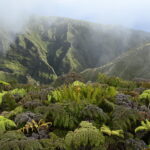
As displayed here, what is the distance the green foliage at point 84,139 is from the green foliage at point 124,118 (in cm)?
92

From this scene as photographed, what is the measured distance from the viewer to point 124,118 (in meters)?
6.50

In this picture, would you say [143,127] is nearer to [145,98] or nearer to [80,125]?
[80,125]

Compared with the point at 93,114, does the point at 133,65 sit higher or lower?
lower

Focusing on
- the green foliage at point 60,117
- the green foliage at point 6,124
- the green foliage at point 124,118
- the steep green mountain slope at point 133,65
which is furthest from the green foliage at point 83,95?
the steep green mountain slope at point 133,65

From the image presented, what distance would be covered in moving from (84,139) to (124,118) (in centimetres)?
153

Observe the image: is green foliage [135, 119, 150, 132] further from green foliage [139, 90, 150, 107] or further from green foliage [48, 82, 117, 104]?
green foliage [139, 90, 150, 107]

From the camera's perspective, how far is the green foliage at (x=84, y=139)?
5.45 metres

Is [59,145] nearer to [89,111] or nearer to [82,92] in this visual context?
[89,111]

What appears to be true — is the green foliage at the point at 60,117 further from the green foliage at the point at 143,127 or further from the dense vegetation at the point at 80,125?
the green foliage at the point at 143,127

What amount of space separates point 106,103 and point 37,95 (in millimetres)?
3188

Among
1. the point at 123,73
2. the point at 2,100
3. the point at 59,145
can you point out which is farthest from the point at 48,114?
the point at 123,73

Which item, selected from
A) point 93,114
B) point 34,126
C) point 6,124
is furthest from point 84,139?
point 6,124

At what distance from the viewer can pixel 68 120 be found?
680 centimetres

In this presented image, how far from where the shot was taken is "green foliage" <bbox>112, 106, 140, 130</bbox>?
21.1 ft
